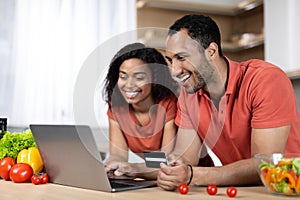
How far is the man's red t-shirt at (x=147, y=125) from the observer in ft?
5.74

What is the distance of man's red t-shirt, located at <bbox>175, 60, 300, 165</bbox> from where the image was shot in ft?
4.93

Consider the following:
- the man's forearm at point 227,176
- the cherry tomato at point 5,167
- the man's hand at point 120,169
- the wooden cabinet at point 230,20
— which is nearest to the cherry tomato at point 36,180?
the cherry tomato at point 5,167

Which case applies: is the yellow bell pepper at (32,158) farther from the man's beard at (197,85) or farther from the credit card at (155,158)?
the man's beard at (197,85)

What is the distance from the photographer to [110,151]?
75.8 inches

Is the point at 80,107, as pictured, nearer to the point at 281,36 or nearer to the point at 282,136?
the point at 282,136

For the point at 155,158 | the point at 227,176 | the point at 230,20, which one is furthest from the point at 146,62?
the point at 230,20

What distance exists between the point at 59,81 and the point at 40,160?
5.47 feet

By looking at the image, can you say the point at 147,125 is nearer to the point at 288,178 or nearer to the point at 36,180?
the point at 36,180

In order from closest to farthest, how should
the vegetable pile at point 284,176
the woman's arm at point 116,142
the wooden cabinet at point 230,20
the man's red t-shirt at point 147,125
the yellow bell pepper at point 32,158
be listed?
the vegetable pile at point 284,176, the yellow bell pepper at point 32,158, the man's red t-shirt at point 147,125, the woman's arm at point 116,142, the wooden cabinet at point 230,20

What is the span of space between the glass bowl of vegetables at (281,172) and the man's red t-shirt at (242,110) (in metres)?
0.25

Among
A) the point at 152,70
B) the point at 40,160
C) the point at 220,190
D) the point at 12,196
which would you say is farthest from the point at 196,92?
the point at 12,196

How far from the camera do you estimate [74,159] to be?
136 cm

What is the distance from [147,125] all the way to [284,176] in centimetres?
69

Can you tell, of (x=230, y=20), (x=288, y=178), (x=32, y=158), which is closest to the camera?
(x=288, y=178)
